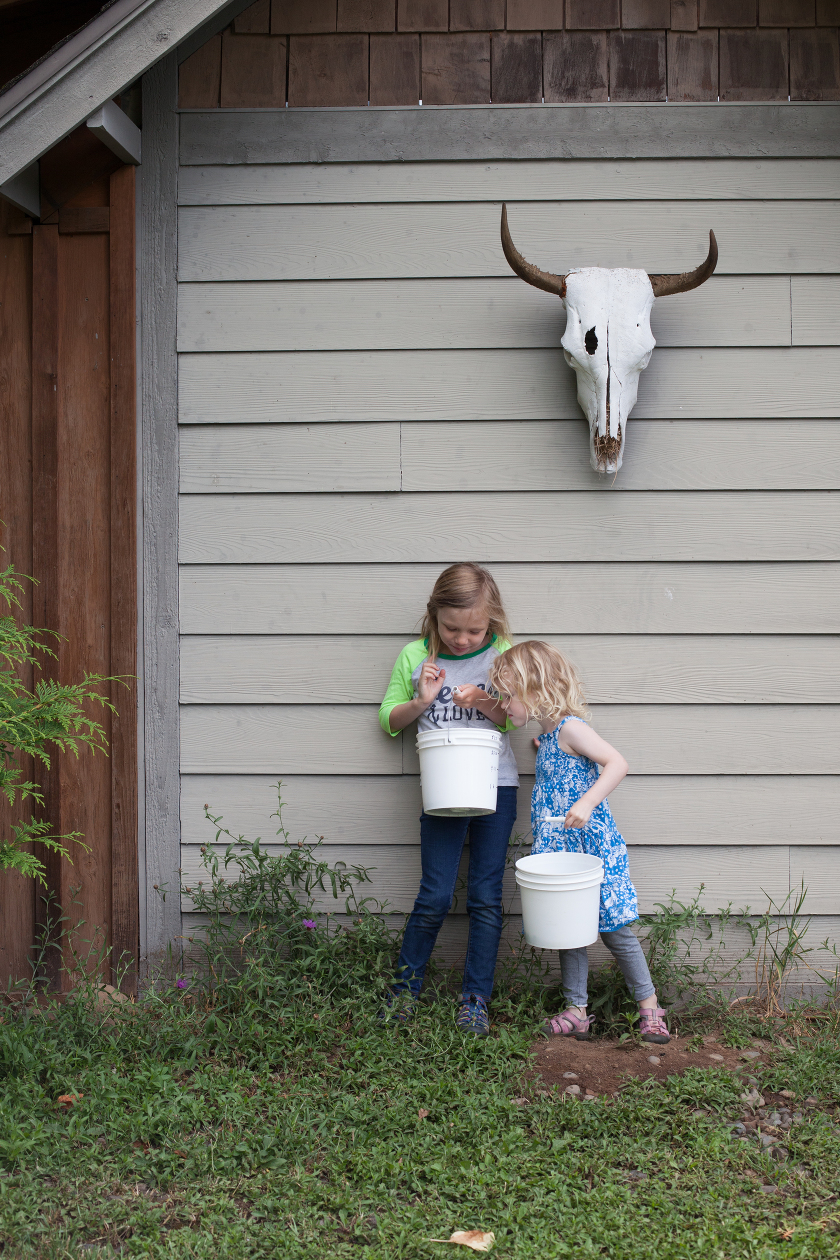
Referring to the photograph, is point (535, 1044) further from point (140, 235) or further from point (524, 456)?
point (140, 235)

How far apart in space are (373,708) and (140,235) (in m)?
2.03

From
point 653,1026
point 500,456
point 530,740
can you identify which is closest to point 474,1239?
point 653,1026

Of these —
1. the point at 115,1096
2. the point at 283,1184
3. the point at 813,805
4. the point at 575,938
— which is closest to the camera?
the point at 283,1184

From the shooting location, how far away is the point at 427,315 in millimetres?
3396

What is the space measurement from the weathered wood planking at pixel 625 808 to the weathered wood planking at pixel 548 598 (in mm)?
579

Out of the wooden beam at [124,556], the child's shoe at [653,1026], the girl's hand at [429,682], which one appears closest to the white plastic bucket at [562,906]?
the child's shoe at [653,1026]

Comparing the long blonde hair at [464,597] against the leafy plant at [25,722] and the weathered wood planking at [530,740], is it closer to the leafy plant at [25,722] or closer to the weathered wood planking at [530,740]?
the weathered wood planking at [530,740]

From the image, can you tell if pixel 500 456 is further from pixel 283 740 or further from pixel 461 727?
pixel 283 740

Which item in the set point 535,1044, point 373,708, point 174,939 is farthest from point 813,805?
point 174,939

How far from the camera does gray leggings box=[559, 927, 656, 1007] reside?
3.00 m

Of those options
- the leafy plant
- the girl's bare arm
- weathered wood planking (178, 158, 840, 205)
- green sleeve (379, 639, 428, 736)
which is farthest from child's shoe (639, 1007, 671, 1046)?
weathered wood planking (178, 158, 840, 205)

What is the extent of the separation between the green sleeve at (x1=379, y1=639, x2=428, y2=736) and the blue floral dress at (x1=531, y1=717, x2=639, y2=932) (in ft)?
1.77

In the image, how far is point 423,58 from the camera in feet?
11.1

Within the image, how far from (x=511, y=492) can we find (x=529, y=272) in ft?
2.58
